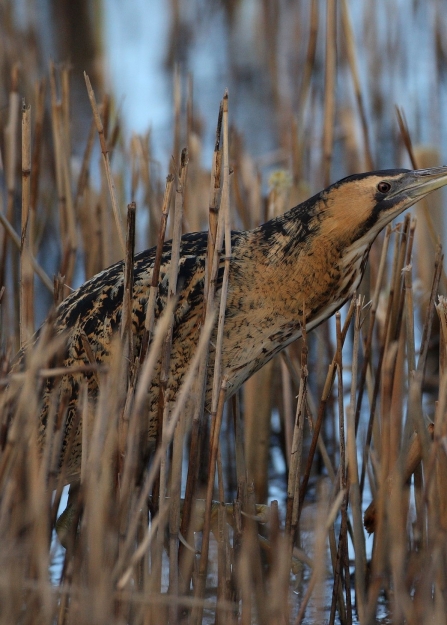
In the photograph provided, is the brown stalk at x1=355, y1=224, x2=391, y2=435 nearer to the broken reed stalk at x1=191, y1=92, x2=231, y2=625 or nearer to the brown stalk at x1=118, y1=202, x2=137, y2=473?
the broken reed stalk at x1=191, y1=92, x2=231, y2=625

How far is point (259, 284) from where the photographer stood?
2.98 metres

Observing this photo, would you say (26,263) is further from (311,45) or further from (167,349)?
(311,45)

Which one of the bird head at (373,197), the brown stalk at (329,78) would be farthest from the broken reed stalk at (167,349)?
the brown stalk at (329,78)

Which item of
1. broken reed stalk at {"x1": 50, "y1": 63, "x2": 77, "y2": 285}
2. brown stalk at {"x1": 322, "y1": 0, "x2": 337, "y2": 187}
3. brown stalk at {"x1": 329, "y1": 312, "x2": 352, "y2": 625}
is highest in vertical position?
brown stalk at {"x1": 322, "y1": 0, "x2": 337, "y2": 187}

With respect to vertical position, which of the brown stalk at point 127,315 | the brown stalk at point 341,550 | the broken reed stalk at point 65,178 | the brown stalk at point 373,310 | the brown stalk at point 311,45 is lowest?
the brown stalk at point 341,550

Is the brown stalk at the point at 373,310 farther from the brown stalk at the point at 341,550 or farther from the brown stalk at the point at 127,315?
the brown stalk at the point at 127,315

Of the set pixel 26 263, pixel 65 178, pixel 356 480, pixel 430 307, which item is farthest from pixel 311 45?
pixel 356 480

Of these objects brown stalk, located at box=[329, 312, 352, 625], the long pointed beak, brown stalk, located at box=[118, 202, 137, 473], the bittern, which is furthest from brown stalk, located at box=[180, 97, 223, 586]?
the long pointed beak

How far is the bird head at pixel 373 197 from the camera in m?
2.86

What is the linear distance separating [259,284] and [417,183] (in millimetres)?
547

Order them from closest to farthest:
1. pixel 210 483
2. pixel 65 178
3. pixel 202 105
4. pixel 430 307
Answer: pixel 210 483 → pixel 430 307 → pixel 65 178 → pixel 202 105

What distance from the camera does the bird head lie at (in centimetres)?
286

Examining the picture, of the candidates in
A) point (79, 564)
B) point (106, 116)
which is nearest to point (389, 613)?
point (79, 564)

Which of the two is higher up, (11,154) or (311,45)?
(311,45)
